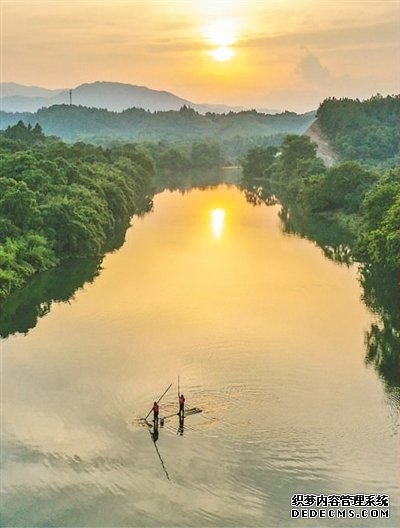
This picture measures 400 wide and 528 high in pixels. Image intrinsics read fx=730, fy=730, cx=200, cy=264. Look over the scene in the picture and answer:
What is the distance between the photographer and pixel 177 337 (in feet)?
62.5

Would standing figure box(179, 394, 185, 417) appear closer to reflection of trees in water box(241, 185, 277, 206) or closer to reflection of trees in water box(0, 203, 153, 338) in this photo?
reflection of trees in water box(0, 203, 153, 338)

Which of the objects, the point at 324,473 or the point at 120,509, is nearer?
the point at 120,509

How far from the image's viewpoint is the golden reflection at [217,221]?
36.3 meters

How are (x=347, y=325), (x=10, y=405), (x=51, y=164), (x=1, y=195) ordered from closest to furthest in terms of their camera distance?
(x=10, y=405) → (x=347, y=325) → (x=1, y=195) → (x=51, y=164)

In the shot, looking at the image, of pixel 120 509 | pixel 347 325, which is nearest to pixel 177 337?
pixel 347 325

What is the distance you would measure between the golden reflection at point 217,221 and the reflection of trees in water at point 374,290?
3.36 meters

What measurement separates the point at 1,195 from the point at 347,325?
14332mm

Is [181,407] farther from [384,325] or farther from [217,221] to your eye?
A: [217,221]

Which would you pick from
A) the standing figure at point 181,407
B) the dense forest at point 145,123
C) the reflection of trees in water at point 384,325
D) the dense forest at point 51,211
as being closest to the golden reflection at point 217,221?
the dense forest at point 51,211

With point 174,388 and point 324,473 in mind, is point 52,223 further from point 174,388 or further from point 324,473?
point 324,473

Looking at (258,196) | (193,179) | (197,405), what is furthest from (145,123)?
(197,405)

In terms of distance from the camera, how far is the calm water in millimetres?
11734

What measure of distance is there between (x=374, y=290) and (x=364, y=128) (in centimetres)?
4756

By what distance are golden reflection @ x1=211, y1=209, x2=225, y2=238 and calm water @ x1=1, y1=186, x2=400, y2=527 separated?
10.5 meters
